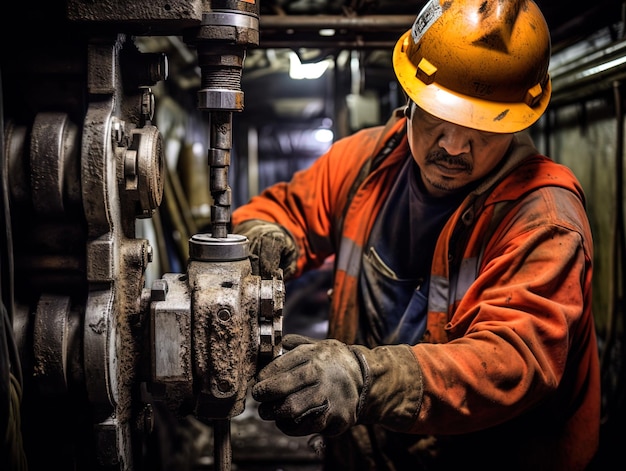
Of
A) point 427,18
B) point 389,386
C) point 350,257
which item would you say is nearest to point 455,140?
point 427,18

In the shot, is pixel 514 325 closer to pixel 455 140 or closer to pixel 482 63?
pixel 455 140

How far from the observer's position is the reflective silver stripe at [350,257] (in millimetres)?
1976

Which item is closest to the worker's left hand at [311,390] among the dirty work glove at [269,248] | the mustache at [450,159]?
the dirty work glove at [269,248]

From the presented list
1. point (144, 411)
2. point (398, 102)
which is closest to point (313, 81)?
point (398, 102)

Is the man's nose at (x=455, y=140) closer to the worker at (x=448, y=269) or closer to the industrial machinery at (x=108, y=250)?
the worker at (x=448, y=269)

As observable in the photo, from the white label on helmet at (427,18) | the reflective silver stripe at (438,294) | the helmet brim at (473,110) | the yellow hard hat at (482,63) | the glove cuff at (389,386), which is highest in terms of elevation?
the white label on helmet at (427,18)

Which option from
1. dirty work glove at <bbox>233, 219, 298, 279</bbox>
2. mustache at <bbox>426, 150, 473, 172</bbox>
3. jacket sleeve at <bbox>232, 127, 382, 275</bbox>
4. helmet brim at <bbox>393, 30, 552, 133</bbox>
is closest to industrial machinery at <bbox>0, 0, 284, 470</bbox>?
dirty work glove at <bbox>233, 219, 298, 279</bbox>

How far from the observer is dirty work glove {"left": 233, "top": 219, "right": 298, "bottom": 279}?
1720mm

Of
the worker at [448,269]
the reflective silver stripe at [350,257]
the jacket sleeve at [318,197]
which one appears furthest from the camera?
the jacket sleeve at [318,197]

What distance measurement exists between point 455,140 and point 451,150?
0.10 feet

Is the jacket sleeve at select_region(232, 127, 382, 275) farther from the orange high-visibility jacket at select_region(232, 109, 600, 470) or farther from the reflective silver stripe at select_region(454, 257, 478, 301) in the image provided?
the reflective silver stripe at select_region(454, 257, 478, 301)

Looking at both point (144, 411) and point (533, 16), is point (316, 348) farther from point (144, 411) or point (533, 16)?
point (533, 16)

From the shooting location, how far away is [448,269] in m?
1.69

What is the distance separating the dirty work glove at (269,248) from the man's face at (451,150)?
49 centimetres
